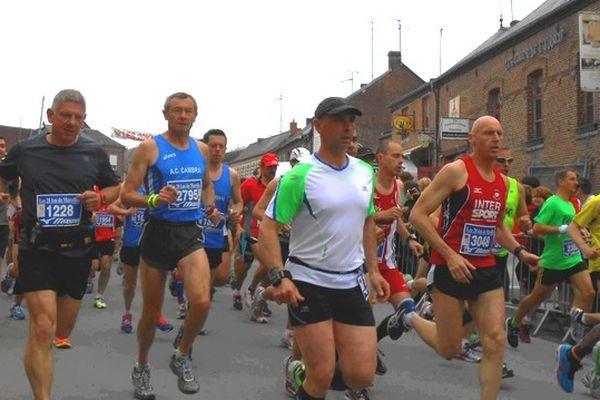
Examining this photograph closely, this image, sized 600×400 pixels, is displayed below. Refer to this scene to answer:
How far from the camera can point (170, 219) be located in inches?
216

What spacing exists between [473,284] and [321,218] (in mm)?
1535

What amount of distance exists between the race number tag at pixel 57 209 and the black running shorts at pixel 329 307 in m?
1.60

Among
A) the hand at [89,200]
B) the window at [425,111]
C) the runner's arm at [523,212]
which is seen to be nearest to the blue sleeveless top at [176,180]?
the hand at [89,200]

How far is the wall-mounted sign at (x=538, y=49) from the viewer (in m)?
24.2

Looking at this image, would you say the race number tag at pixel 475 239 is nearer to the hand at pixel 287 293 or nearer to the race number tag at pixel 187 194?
the hand at pixel 287 293

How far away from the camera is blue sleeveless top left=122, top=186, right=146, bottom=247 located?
338 inches

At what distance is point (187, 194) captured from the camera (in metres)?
5.51

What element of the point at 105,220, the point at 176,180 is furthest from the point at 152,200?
the point at 105,220

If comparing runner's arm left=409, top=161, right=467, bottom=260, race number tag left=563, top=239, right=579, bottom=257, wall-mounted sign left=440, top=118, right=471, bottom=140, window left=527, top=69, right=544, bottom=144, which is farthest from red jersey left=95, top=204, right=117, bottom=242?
wall-mounted sign left=440, top=118, right=471, bottom=140

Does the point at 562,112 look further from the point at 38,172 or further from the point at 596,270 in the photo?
the point at 38,172

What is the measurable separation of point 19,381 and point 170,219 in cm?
196

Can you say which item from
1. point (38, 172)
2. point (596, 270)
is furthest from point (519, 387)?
point (38, 172)

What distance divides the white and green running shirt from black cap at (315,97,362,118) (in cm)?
28

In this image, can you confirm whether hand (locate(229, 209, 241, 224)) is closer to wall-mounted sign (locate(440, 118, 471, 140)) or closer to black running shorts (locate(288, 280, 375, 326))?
black running shorts (locate(288, 280, 375, 326))
